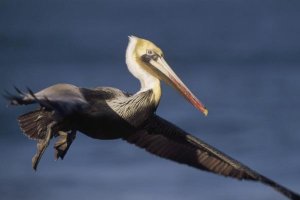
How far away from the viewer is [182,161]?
46.6 feet

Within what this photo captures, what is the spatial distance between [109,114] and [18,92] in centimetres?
166

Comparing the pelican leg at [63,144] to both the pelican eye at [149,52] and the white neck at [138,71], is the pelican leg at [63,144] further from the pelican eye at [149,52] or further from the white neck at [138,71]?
the pelican eye at [149,52]

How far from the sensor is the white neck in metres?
12.8

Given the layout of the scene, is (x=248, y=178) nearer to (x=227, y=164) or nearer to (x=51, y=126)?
(x=227, y=164)

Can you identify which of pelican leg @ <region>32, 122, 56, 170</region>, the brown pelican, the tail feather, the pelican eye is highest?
the pelican eye


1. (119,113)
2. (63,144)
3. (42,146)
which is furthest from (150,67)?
(42,146)

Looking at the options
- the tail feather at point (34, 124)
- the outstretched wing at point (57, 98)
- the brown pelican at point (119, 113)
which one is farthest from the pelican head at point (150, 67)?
the tail feather at point (34, 124)

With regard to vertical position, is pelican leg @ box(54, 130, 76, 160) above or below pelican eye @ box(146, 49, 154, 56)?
below

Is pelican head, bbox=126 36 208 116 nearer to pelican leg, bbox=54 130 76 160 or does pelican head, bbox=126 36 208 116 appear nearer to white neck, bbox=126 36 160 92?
white neck, bbox=126 36 160 92

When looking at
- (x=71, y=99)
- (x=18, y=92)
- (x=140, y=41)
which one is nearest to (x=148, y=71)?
(x=140, y=41)

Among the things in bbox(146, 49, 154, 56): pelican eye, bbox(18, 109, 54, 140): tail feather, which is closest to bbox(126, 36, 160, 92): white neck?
bbox(146, 49, 154, 56): pelican eye

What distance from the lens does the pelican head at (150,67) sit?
1298 centimetres

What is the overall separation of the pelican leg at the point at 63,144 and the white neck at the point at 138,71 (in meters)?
1.12

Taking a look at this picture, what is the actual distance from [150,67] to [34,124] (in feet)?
5.62
